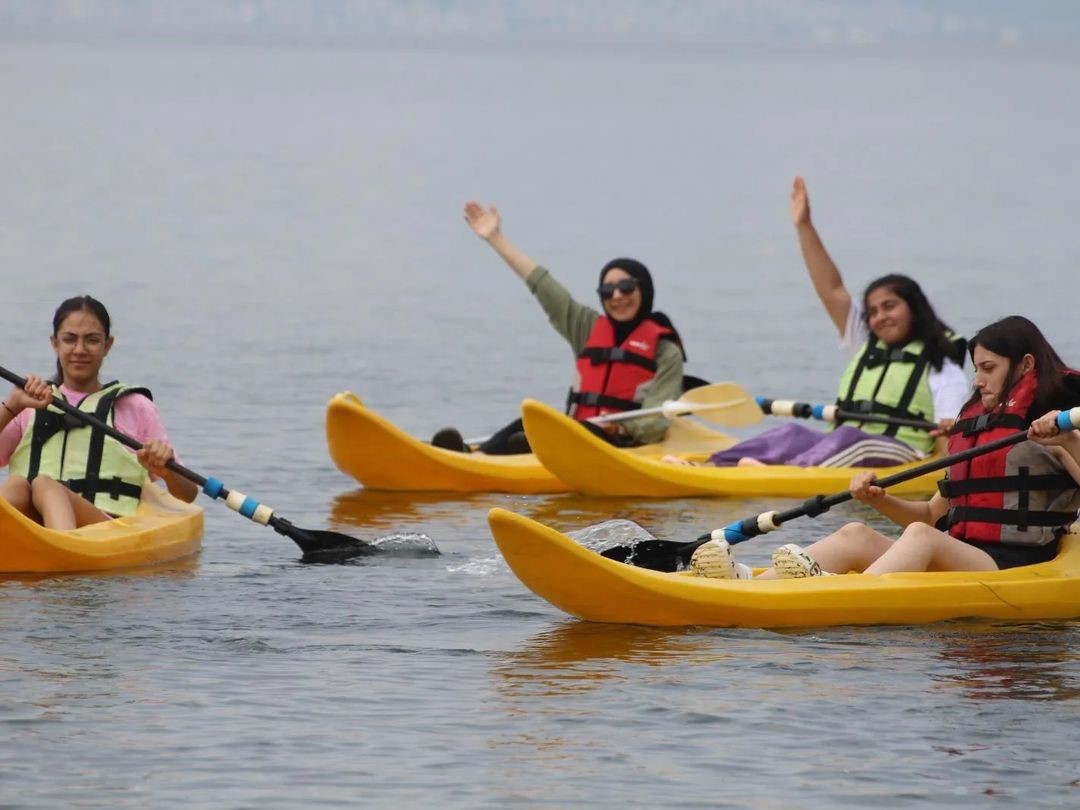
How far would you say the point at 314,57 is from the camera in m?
112

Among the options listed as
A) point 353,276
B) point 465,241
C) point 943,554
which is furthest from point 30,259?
point 943,554

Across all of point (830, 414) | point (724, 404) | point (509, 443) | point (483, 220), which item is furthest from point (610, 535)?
point (483, 220)

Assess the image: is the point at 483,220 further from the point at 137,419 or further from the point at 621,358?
the point at 137,419

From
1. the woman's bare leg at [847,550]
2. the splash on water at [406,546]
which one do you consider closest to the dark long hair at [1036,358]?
the woman's bare leg at [847,550]

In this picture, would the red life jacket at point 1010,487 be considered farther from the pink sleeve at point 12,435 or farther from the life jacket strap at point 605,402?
the life jacket strap at point 605,402

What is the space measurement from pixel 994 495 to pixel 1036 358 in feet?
1.53

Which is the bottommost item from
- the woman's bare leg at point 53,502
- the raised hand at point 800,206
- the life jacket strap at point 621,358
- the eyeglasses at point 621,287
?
the woman's bare leg at point 53,502

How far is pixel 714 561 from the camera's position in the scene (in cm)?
786

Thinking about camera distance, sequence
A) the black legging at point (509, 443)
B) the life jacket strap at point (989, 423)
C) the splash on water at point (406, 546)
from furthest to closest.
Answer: the black legging at point (509, 443), the splash on water at point (406, 546), the life jacket strap at point (989, 423)

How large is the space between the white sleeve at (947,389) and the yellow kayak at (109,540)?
3.49m

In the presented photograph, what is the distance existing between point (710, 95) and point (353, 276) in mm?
53045

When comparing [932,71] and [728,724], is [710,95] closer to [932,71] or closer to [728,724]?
[932,71]

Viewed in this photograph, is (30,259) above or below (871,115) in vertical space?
below

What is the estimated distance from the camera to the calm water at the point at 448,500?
661 cm
